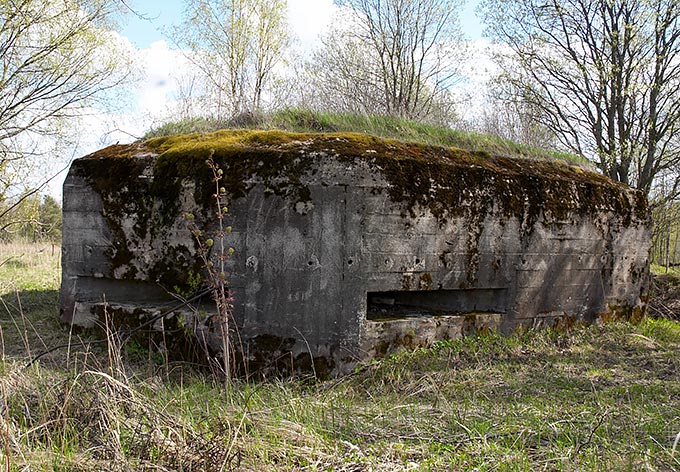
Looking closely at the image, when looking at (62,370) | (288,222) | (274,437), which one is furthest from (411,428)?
(62,370)

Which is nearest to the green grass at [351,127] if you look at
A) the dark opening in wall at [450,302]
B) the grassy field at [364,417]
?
the dark opening in wall at [450,302]

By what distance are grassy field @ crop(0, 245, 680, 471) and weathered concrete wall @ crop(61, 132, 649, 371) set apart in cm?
51

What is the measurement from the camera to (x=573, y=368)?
5.23 metres

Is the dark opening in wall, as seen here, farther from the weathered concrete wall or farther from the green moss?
the green moss

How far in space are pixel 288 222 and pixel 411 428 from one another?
2195 mm

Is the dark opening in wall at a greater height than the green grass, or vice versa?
the green grass

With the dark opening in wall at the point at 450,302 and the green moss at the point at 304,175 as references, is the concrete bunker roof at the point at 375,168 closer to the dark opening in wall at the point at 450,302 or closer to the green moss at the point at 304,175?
the green moss at the point at 304,175

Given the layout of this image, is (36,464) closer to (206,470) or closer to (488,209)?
(206,470)

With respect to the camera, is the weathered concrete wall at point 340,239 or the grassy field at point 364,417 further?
the weathered concrete wall at point 340,239

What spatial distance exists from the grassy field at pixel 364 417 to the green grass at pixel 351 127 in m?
2.42

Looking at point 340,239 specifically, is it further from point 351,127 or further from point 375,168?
point 351,127

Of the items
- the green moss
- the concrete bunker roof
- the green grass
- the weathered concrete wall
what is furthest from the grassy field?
the green grass

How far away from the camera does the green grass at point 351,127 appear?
21.1ft

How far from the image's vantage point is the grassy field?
2643 mm
